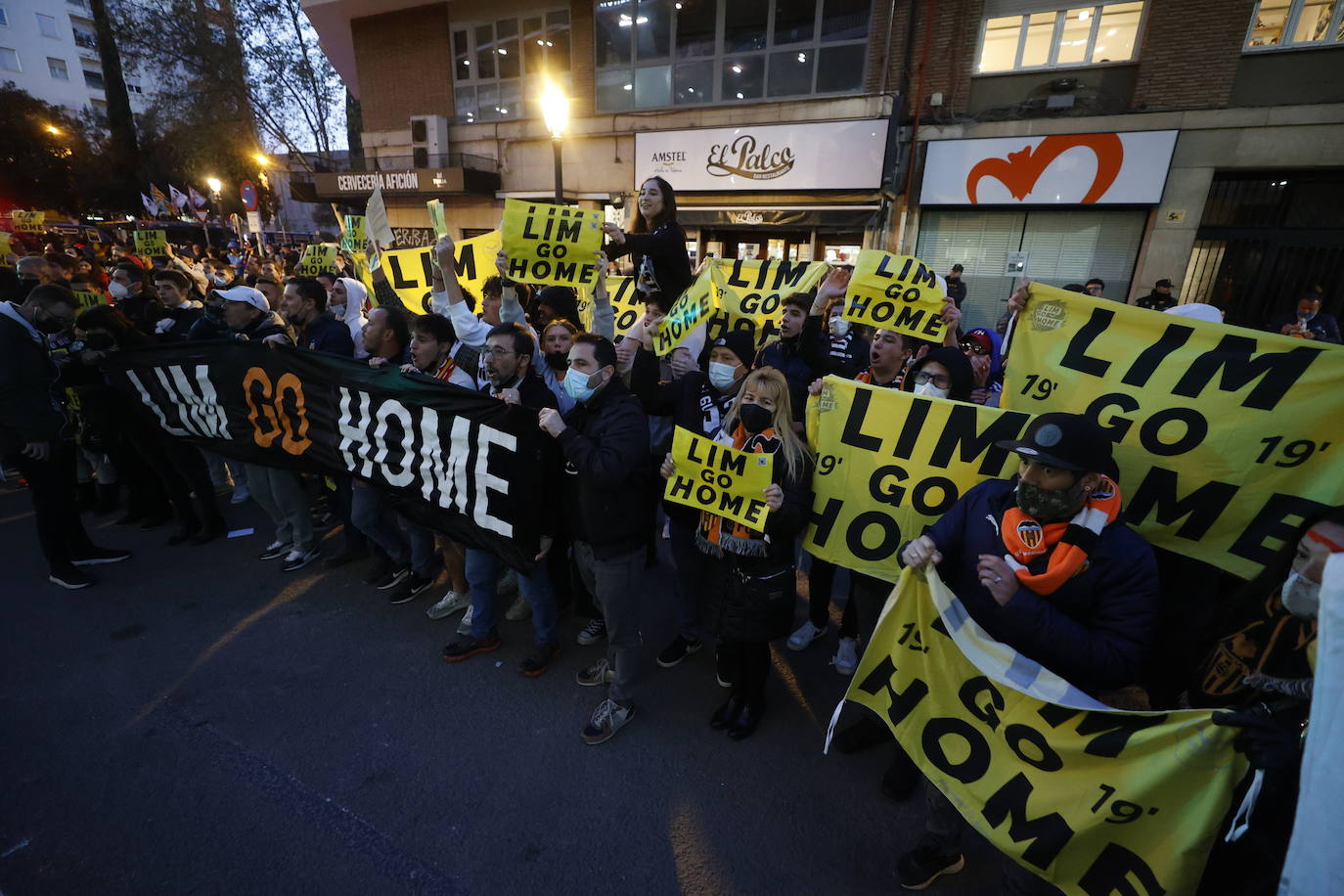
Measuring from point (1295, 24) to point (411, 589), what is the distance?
16.4 metres

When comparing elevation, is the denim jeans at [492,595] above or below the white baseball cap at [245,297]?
below

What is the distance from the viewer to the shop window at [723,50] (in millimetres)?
12695

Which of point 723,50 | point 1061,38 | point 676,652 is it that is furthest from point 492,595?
point 1061,38

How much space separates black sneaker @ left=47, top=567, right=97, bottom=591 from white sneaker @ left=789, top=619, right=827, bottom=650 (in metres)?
5.44

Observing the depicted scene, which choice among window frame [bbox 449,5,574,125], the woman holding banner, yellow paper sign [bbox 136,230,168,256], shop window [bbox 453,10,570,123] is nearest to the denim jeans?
the woman holding banner

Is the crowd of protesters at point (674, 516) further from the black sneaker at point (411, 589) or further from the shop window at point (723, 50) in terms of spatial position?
the shop window at point (723, 50)

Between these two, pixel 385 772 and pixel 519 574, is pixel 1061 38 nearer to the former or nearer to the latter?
pixel 519 574

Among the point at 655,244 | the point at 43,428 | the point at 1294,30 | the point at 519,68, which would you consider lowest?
the point at 43,428

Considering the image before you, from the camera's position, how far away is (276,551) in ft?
16.8

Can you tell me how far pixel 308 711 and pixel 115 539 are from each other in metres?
3.73

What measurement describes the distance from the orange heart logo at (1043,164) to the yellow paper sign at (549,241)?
11014mm

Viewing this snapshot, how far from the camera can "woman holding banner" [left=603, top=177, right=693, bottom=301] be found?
15.6 ft

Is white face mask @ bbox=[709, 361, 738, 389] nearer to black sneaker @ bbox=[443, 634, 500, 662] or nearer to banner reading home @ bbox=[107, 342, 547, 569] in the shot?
banner reading home @ bbox=[107, 342, 547, 569]

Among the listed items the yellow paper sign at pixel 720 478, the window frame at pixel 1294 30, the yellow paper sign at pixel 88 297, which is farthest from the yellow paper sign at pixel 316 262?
the window frame at pixel 1294 30
